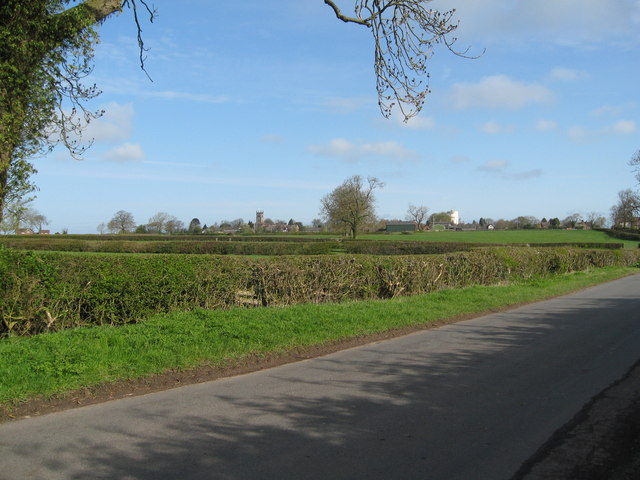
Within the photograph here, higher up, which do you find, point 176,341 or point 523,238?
point 523,238

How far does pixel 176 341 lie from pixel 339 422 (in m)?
3.61

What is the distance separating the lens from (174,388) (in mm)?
6223

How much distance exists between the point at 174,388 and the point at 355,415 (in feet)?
7.74

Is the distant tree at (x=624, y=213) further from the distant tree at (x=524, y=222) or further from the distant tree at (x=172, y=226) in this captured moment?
the distant tree at (x=172, y=226)

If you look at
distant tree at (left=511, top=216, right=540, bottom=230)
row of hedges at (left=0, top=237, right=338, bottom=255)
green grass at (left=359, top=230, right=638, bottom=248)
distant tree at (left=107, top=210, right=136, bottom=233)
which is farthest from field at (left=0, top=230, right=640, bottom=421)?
distant tree at (left=511, top=216, right=540, bottom=230)

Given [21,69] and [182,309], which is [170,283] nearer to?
[182,309]

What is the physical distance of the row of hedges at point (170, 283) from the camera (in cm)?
840

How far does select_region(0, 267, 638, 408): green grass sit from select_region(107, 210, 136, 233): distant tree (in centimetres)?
9742

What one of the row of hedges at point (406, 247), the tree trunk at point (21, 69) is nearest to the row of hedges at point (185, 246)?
the row of hedges at point (406, 247)

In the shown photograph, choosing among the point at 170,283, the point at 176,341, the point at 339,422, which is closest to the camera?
the point at 339,422

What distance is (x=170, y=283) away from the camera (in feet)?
32.7

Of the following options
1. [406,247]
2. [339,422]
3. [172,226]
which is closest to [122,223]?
[172,226]

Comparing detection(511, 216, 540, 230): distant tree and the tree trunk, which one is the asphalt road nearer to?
the tree trunk

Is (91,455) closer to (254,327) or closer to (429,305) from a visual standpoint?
(254,327)
